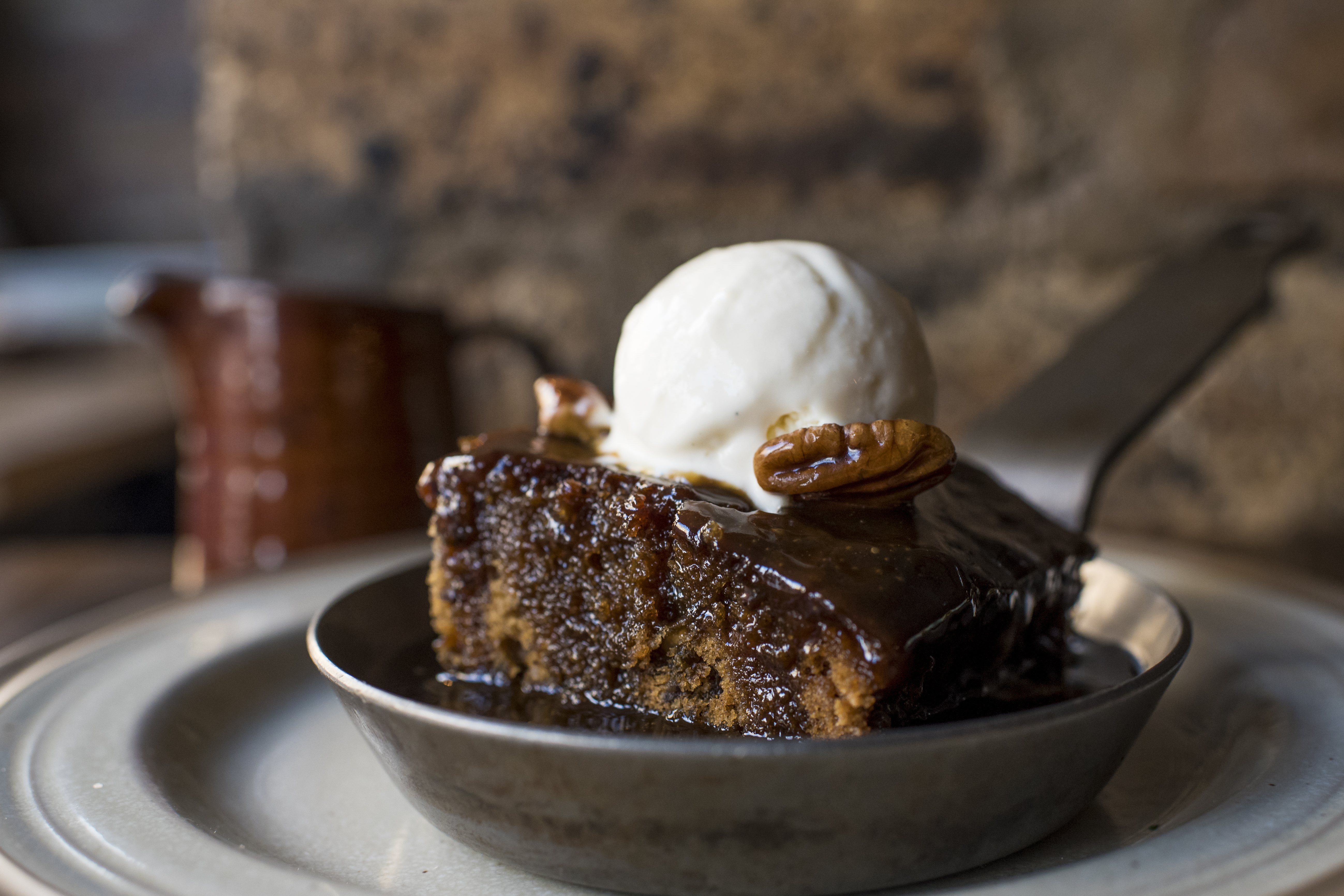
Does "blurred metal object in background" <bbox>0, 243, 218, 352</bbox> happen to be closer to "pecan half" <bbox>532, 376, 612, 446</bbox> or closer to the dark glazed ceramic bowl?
"pecan half" <bbox>532, 376, 612, 446</bbox>

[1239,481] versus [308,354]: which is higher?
[308,354]

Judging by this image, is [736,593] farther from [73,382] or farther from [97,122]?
[97,122]

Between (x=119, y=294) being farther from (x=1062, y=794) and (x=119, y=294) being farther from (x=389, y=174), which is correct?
(x=1062, y=794)

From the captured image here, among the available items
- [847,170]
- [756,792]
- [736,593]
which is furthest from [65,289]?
[756,792]

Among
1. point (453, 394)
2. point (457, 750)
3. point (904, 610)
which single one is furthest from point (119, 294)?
point (904, 610)

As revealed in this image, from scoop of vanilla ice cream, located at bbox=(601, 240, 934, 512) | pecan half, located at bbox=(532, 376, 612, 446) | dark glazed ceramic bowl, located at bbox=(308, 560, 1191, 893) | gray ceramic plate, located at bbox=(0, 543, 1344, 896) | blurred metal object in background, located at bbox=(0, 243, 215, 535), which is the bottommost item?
blurred metal object in background, located at bbox=(0, 243, 215, 535)

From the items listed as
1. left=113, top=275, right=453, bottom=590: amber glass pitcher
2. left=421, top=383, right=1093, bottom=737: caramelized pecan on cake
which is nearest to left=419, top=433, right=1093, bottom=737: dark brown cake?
left=421, top=383, right=1093, bottom=737: caramelized pecan on cake
